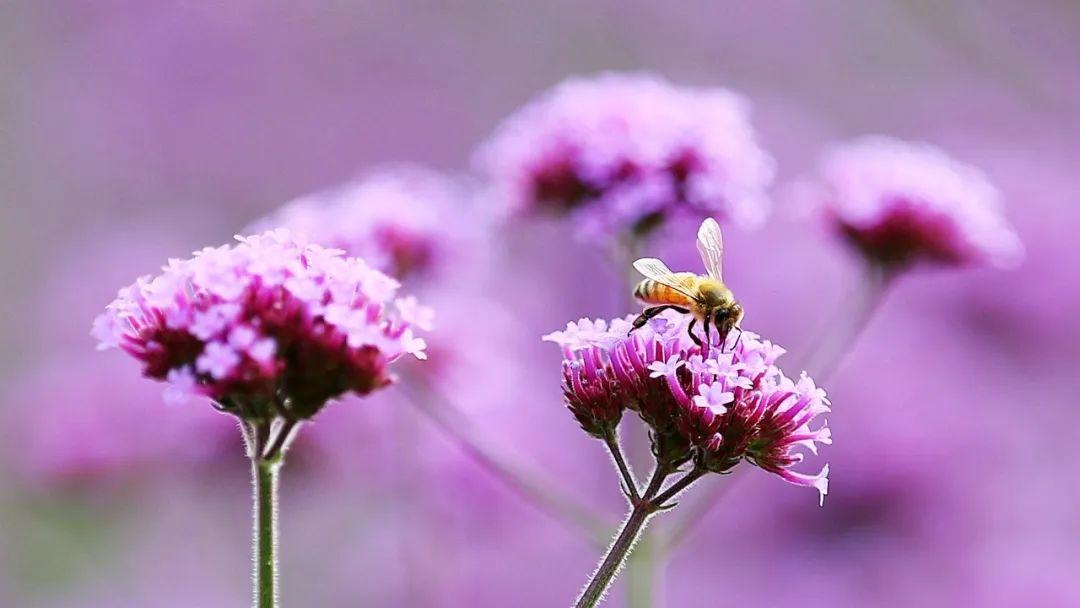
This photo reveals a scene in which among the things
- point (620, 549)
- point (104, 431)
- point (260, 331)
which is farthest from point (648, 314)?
point (104, 431)

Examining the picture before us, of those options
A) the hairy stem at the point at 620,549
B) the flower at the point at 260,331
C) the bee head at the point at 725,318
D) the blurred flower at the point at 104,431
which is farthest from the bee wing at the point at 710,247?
the blurred flower at the point at 104,431

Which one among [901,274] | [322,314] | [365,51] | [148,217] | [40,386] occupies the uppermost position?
[365,51]

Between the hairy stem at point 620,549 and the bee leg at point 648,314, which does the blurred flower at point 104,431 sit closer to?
Answer: the bee leg at point 648,314

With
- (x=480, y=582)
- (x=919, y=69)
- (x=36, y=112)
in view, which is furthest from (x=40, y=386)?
(x=919, y=69)

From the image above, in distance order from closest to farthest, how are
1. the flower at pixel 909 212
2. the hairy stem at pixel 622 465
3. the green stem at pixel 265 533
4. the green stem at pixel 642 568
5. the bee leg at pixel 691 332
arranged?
the green stem at pixel 265 533, the hairy stem at pixel 622 465, the bee leg at pixel 691 332, the green stem at pixel 642 568, the flower at pixel 909 212

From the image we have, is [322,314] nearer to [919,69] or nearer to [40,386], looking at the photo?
[40,386]
